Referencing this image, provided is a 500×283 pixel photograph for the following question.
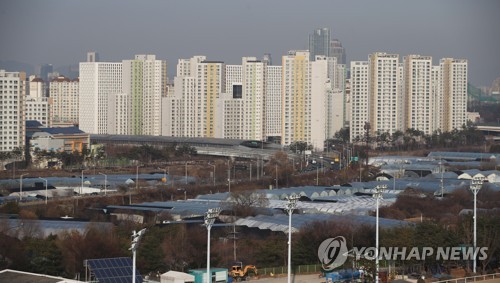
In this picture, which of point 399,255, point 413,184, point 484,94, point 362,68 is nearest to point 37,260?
point 399,255

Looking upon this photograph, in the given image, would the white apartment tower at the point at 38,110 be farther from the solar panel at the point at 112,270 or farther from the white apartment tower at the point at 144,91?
the solar panel at the point at 112,270

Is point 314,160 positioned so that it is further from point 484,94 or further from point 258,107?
point 484,94

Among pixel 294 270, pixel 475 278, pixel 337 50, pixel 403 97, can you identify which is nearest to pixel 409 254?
pixel 475 278

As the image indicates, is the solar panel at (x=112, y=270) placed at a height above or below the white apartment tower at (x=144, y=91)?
below

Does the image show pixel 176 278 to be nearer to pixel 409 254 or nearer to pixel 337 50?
pixel 409 254

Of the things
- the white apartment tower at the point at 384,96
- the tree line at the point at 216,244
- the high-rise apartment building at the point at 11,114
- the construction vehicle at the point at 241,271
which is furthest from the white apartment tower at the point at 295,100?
the construction vehicle at the point at 241,271

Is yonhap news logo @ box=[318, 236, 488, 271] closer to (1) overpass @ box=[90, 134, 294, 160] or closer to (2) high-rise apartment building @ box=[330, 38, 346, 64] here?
(1) overpass @ box=[90, 134, 294, 160]
